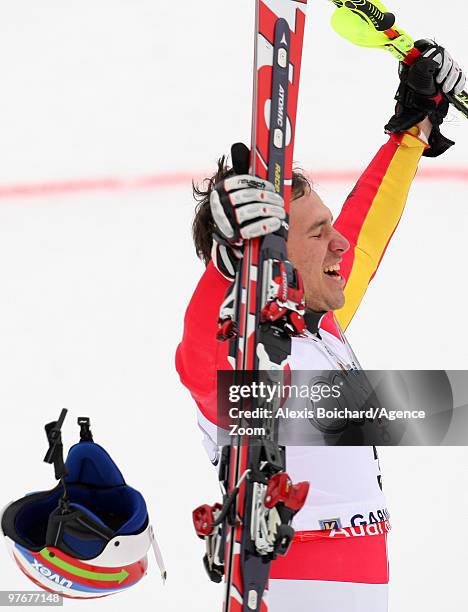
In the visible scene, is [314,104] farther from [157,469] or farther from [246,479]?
[246,479]

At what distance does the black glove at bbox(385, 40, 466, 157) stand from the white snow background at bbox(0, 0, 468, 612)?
105 centimetres

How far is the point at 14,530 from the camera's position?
1.72 meters

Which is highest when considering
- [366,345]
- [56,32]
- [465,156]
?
[56,32]

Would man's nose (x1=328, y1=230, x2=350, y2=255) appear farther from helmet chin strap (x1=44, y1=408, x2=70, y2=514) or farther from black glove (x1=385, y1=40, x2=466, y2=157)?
helmet chin strap (x1=44, y1=408, x2=70, y2=514)

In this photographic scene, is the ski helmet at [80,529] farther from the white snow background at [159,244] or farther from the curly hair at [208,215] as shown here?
the white snow background at [159,244]

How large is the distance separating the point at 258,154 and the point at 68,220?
75.3 inches

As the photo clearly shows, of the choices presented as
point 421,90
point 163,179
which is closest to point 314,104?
point 163,179

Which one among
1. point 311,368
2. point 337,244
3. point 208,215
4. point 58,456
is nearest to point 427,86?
point 337,244

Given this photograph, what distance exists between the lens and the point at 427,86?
7.01 ft

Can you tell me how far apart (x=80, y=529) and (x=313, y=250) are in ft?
2.25

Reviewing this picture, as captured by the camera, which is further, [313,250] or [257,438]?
[313,250]

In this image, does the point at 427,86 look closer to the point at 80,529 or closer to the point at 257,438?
the point at 257,438

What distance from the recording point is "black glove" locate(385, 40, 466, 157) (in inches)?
83.9

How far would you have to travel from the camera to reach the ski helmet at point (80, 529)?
1.68 m
